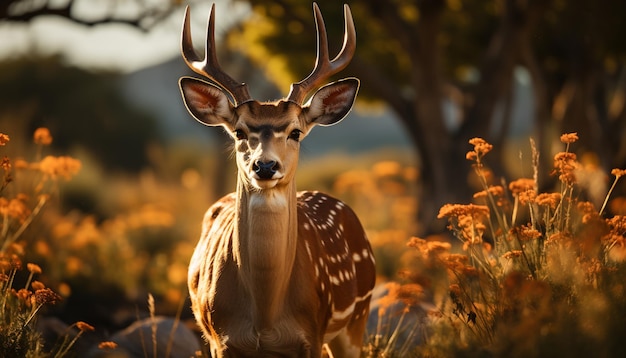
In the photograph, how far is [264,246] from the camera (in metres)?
5.73

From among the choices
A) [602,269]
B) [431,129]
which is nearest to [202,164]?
[431,129]

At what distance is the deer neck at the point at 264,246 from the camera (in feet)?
18.7

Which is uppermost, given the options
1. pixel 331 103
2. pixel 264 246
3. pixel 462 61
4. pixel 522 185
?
pixel 462 61

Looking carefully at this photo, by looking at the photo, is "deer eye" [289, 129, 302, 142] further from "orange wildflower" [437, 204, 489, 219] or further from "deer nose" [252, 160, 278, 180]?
"orange wildflower" [437, 204, 489, 219]

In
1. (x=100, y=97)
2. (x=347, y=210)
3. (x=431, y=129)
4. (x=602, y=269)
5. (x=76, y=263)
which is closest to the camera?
(x=602, y=269)

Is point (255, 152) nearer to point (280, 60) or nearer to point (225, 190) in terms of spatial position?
point (280, 60)

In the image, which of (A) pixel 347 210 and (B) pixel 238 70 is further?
(B) pixel 238 70

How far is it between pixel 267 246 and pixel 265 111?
81cm

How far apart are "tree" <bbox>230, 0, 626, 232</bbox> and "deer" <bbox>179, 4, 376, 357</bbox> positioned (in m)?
9.38

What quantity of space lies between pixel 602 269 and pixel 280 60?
48.0 ft

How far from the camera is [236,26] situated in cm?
1961

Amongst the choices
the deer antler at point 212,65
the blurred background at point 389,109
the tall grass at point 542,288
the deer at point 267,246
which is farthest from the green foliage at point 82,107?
the tall grass at point 542,288

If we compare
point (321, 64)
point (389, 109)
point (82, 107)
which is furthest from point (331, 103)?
point (82, 107)

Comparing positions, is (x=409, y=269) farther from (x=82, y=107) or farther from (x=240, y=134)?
(x=82, y=107)
